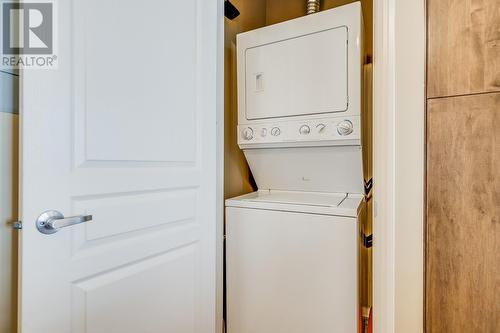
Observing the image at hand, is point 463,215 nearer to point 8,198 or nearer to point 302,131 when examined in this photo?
point 302,131

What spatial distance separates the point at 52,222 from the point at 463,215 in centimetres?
125

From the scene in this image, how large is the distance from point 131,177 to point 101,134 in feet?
0.65

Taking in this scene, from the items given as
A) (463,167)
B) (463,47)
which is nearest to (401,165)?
(463,167)

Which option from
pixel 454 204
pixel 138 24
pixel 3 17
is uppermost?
pixel 138 24

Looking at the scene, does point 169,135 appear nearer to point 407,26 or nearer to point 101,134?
point 101,134

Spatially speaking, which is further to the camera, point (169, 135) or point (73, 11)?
point (169, 135)

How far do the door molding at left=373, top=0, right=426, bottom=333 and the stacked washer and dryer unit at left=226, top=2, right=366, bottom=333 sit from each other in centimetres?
43

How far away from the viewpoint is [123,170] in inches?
40.4

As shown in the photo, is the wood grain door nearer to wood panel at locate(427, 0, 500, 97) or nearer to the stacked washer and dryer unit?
wood panel at locate(427, 0, 500, 97)

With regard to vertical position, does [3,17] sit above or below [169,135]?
above

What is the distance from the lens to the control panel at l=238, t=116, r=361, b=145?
150 centimetres

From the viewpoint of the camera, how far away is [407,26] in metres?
0.88

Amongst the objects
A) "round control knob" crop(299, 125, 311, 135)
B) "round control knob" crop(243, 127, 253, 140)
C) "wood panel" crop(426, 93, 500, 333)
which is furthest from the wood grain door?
"round control knob" crop(243, 127, 253, 140)

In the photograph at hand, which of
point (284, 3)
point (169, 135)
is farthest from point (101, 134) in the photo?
point (284, 3)
